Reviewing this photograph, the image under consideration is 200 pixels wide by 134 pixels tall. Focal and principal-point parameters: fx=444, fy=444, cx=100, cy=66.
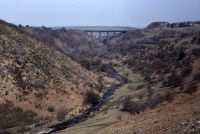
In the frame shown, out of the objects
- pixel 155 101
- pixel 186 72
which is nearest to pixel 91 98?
pixel 186 72

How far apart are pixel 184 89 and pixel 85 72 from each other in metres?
52.6

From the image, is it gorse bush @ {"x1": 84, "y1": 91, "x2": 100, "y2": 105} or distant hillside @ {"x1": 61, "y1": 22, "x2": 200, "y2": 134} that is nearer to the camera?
distant hillside @ {"x1": 61, "y1": 22, "x2": 200, "y2": 134}

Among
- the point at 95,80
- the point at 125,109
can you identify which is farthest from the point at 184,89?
the point at 95,80

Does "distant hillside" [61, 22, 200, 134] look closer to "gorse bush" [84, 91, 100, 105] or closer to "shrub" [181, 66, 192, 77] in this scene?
"shrub" [181, 66, 192, 77]

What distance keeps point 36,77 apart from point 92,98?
510 inches

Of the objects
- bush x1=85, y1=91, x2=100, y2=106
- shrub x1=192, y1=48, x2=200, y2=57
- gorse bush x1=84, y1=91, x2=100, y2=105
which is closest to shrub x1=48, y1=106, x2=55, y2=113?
gorse bush x1=84, y1=91, x2=100, y2=105

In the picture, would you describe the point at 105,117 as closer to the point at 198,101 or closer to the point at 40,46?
the point at 198,101

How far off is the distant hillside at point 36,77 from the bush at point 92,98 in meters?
1.28

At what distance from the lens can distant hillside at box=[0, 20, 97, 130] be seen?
282 ft

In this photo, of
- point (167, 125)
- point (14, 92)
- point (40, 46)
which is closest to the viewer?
point (167, 125)

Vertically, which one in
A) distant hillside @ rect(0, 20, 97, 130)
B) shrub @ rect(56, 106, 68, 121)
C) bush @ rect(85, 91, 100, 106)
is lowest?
bush @ rect(85, 91, 100, 106)

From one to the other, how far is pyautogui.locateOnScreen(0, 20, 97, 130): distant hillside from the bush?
1281mm

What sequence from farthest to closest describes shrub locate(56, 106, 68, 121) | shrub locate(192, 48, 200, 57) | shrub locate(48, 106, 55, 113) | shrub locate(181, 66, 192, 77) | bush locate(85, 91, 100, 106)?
shrub locate(192, 48, 200, 57)
bush locate(85, 91, 100, 106)
shrub locate(181, 66, 192, 77)
shrub locate(48, 106, 55, 113)
shrub locate(56, 106, 68, 121)

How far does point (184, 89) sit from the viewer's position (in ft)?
237
